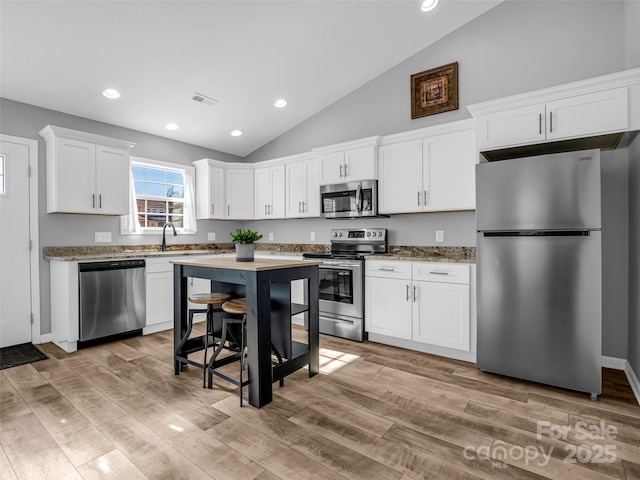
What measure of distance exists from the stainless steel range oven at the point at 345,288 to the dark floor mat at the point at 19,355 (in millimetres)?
2852

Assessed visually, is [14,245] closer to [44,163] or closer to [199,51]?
[44,163]

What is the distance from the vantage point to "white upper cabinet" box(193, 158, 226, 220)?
5015 mm

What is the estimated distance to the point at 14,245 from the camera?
3.48 metres

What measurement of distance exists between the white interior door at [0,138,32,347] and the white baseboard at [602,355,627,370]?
5697 mm

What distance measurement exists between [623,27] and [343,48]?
2504mm

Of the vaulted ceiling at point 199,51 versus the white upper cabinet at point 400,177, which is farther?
the white upper cabinet at point 400,177

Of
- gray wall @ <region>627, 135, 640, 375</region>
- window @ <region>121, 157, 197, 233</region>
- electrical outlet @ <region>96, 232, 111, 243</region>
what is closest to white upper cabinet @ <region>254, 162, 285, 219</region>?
window @ <region>121, 157, 197, 233</region>

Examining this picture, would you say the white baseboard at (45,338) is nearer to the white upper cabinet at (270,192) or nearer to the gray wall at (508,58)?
the white upper cabinet at (270,192)

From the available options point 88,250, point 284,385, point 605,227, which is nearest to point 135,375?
point 284,385

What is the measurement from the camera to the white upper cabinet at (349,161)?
3.94m

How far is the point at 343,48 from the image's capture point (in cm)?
370

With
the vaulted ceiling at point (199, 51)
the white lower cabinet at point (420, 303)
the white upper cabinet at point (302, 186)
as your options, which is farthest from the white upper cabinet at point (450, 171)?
the white upper cabinet at point (302, 186)

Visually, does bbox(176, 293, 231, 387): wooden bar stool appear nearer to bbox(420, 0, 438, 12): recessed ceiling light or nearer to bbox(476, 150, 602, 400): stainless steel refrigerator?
bbox(476, 150, 602, 400): stainless steel refrigerator

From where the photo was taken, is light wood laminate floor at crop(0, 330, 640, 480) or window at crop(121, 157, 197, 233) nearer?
light wood laminate floor at crop(0, 330, 640, 480)
